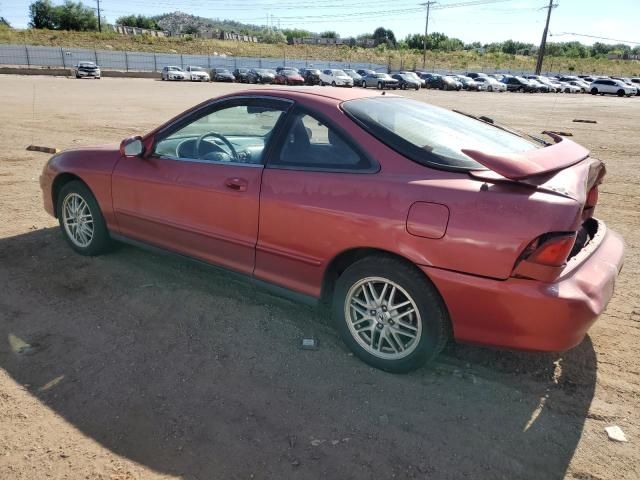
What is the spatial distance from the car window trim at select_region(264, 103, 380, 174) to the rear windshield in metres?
0.13

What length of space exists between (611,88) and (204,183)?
182ft

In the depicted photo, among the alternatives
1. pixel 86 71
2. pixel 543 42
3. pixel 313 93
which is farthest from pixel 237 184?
pixel 543 42

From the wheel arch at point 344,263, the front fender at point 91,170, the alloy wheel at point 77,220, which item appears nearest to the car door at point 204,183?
the front fender at point 91,170

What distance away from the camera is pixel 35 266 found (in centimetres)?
448

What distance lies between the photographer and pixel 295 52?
306 ft

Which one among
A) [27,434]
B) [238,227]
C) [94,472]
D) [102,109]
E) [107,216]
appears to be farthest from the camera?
[102,109]

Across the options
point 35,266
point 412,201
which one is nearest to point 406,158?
point 412,201

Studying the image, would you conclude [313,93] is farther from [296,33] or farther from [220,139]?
[296,33]

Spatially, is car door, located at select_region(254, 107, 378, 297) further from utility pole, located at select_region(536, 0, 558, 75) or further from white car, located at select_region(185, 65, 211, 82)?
utility pole, located at select_region(536, 0, 558, 75)

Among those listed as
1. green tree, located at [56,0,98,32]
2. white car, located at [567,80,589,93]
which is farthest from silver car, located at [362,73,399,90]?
green tree, located at [56,0,98,32]

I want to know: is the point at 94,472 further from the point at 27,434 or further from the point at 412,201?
the point at 412,201

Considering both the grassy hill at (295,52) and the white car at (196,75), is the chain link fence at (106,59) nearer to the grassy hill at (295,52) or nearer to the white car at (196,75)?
the white car at (196,75)

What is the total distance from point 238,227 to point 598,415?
244 cm

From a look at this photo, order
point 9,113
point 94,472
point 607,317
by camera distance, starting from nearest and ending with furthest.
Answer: point 94,472 < point 607,317 < point 9,113
